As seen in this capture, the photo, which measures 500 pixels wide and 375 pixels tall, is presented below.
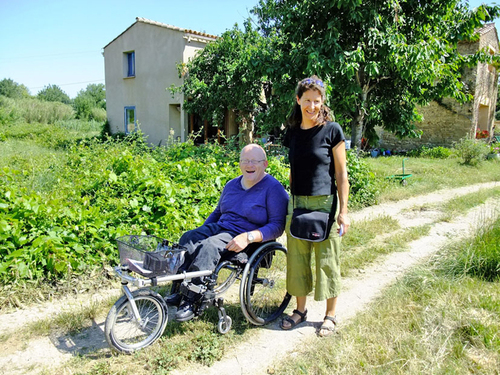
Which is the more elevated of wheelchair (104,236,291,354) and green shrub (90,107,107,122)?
green shrub (90,107,107,122)

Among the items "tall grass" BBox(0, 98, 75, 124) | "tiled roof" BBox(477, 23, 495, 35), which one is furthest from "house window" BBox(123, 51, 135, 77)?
"tiled roof" BBox(477, 23, 495, 35)

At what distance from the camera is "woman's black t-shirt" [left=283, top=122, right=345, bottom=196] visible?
2.86 meters

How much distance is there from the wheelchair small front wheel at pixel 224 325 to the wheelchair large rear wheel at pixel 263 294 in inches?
5.9

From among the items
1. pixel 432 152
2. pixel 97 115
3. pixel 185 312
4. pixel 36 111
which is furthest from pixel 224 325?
pixel 97 115

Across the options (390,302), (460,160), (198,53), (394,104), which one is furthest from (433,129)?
(390,302)

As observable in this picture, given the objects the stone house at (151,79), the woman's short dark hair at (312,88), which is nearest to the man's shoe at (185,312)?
the woman's short dark hair at (312,88)

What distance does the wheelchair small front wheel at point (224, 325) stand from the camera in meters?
2.97

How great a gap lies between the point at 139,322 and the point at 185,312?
323mm

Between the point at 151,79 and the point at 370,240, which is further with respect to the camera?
the point at 151,79

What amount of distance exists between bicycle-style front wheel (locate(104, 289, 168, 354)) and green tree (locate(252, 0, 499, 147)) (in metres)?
5.71

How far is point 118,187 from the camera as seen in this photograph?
486 centimetres

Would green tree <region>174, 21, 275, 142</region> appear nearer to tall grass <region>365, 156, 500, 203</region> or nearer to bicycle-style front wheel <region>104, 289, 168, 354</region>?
tall grass <region>365, 156, 500, 203</region>

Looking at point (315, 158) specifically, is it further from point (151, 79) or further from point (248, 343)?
point (151, 79)

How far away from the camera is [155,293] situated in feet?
9.07
